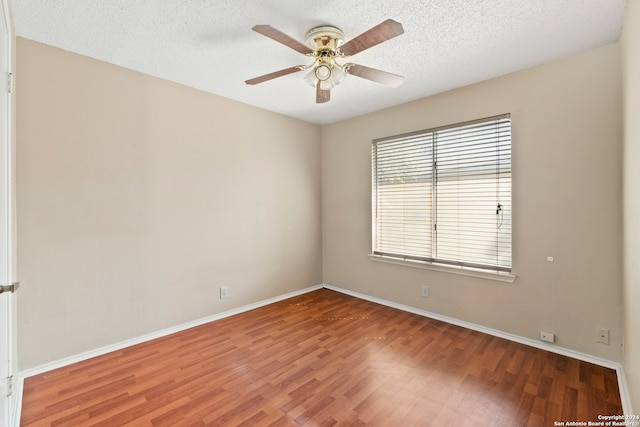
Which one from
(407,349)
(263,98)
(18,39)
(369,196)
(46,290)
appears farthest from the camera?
(369,196)

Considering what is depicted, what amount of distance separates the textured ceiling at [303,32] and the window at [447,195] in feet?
2.13

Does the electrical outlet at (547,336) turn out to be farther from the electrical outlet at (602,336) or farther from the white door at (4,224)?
the white door at (4,224)

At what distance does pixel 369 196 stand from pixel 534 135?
75.2 inches

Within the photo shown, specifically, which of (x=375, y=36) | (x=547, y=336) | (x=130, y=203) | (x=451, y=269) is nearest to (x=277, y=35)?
(x=375, y=36)

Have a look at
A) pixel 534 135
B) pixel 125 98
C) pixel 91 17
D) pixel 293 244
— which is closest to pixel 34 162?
pixel 125 98

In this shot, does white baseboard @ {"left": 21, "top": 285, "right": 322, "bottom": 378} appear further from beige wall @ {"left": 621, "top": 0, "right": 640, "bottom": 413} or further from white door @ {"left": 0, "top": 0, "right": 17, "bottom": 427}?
beige wall @ {"left": 621, "top": 0, "right": 640, "bottom": 413}

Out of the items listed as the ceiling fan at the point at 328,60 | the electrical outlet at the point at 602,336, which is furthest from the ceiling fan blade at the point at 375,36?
the electrical outlet at the point at 602,336

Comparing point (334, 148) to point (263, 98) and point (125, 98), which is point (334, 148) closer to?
point (263, 98)

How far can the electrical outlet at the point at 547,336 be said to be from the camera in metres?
2.52

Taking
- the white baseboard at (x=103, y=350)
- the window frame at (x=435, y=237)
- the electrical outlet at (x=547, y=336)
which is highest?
the window frame at (x=435, y=237)

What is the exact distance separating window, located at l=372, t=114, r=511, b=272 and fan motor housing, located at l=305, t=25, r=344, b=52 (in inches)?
65.8

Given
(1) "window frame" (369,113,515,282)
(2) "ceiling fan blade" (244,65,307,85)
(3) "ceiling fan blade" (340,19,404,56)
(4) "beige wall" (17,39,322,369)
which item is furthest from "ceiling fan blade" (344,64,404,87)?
(4) "beige wall" (17,39,322,369)

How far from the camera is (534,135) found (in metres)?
2.61

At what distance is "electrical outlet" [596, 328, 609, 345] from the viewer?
2.28 metres
